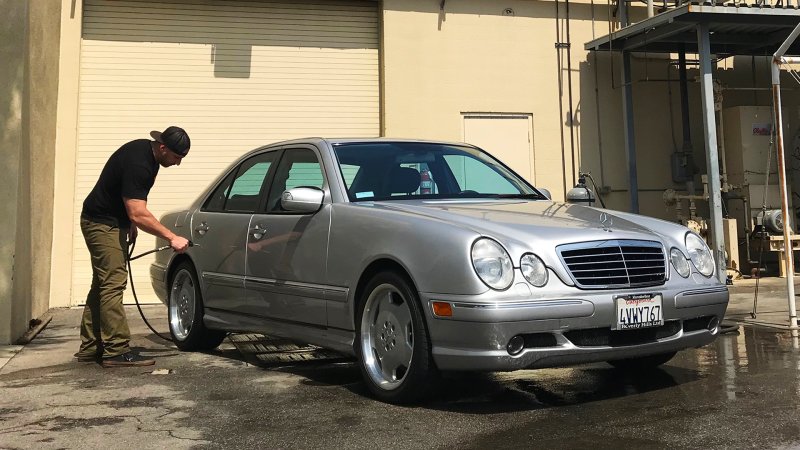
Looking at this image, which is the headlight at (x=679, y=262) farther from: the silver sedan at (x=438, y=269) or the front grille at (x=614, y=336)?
the front grille at (x=614, y=336)

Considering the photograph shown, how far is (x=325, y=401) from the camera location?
13.6 ft

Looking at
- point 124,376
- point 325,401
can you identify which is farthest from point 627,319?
point 124,376

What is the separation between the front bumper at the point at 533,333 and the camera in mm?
3572

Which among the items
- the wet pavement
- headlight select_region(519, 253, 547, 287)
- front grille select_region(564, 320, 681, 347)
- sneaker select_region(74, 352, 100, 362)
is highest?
headlight select_region(519, 253, 547, 287)

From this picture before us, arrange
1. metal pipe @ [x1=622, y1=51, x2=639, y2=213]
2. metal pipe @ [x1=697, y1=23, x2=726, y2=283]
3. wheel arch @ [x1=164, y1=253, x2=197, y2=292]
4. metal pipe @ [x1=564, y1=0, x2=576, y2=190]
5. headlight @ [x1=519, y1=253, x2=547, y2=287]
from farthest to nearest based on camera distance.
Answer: metal pipe @ [x1=564, y1=0, x2=576, y2=190], metal pipe @ [x1=622, y1=51, x2=639, y2=213], metal pipe @ [x1=697, y1=23, x2=726, y2=283], wheel arch @ [x1=164, y1=253, x2=197, y2=292], headlight @ [x1=519, y1=253, x2=547, y2=287]

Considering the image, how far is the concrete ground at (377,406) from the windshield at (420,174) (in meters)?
1.15

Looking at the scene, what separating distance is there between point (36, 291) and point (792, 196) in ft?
36.6

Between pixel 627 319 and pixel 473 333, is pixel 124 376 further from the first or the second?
pixel 627 319

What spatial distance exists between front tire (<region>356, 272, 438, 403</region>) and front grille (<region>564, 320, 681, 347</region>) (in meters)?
0.71

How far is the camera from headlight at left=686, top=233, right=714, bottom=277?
13.9ft

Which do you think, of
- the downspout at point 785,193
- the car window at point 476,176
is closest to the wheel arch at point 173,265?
the car window at point 476,176

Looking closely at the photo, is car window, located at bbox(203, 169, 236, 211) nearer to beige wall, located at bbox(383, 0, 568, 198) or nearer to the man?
the man

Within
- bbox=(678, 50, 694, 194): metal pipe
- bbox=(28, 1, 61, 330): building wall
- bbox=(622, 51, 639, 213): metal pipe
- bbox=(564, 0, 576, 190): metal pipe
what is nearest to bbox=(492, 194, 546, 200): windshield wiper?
bbox=(28, 1, 61, 330): building wall

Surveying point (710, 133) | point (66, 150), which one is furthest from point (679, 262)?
point (66, 150)
